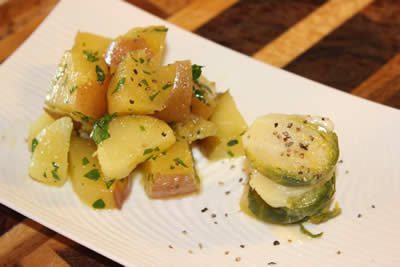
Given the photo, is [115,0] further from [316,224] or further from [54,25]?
[316,224]

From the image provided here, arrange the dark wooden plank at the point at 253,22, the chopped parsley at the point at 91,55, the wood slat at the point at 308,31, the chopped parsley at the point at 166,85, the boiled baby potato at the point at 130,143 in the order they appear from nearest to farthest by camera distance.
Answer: the boiled baby potato at the point at 130,143
the chopped parsley at the point at 166,85
the chopped parsley at the point at 91,55
the wood slat at the point at 308,31
the dark wooden plank at the point at 253,22

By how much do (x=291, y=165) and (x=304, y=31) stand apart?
124 cm

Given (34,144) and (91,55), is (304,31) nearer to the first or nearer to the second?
(91,55)

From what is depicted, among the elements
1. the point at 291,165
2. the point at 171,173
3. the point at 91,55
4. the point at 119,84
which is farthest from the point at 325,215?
the point at 91,55

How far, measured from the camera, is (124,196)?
268cm

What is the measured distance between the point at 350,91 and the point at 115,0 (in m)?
1.32

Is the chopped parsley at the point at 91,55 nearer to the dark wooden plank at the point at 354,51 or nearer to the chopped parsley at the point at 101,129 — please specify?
the chopped parsley at the point at 101,129

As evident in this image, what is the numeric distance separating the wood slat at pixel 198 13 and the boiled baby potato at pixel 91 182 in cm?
108

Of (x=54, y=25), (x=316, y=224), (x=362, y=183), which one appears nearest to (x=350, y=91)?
(x=362, y=183)

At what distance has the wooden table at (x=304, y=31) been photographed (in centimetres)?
322

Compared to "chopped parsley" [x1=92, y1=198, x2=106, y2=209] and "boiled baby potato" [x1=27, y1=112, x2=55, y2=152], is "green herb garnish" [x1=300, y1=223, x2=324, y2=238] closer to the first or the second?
"chopped parsley" [x1=92, y1=198, x2=106, y2=209]

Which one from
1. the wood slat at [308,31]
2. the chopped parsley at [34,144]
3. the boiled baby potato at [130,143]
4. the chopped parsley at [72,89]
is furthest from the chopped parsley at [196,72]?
the chopped parsley at [34,144]

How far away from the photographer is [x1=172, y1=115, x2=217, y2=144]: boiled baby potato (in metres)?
2.72

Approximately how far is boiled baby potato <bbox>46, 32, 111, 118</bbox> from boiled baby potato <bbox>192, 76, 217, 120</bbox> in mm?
392
